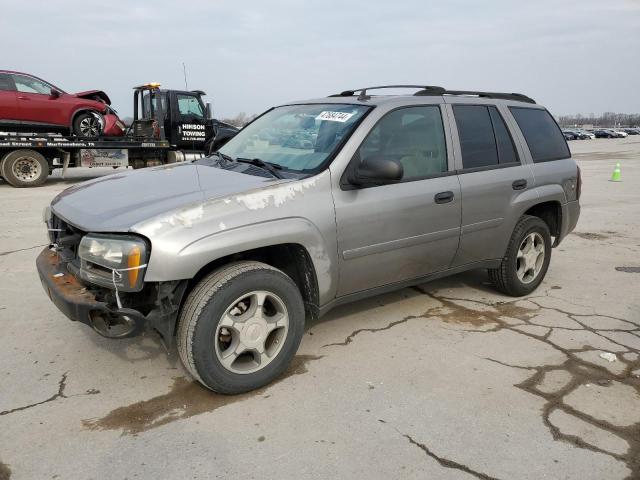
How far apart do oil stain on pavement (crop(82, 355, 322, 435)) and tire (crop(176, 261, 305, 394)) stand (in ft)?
0.30

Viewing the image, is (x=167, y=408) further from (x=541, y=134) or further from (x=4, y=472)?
(x=541, y=134)

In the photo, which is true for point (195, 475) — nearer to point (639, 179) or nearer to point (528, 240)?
point (528, 240)

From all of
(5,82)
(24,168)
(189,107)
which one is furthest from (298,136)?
(189,107)

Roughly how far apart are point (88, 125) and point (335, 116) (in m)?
11.6

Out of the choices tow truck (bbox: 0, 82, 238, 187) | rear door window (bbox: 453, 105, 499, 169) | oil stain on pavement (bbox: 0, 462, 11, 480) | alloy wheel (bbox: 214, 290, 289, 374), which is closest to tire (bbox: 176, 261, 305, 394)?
alloy wheel (bbox: 214, 290, 289, 374)

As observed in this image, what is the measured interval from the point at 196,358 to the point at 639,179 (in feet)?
52.6

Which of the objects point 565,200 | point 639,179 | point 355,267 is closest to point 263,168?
point 355,267

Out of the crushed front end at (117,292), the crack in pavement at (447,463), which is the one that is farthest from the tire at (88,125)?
the crack in pavement at (447,463)

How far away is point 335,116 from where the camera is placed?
11.9ft

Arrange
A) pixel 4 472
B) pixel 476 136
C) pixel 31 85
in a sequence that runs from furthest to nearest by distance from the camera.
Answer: pixel 31 85
pixel 476 136
pixel 4 472

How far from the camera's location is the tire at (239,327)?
8.91 feet

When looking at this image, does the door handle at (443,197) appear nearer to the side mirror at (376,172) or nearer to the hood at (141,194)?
the side mirror at (376,172)

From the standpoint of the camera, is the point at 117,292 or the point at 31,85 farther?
the point at 31,85

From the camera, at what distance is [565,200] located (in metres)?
4.73
